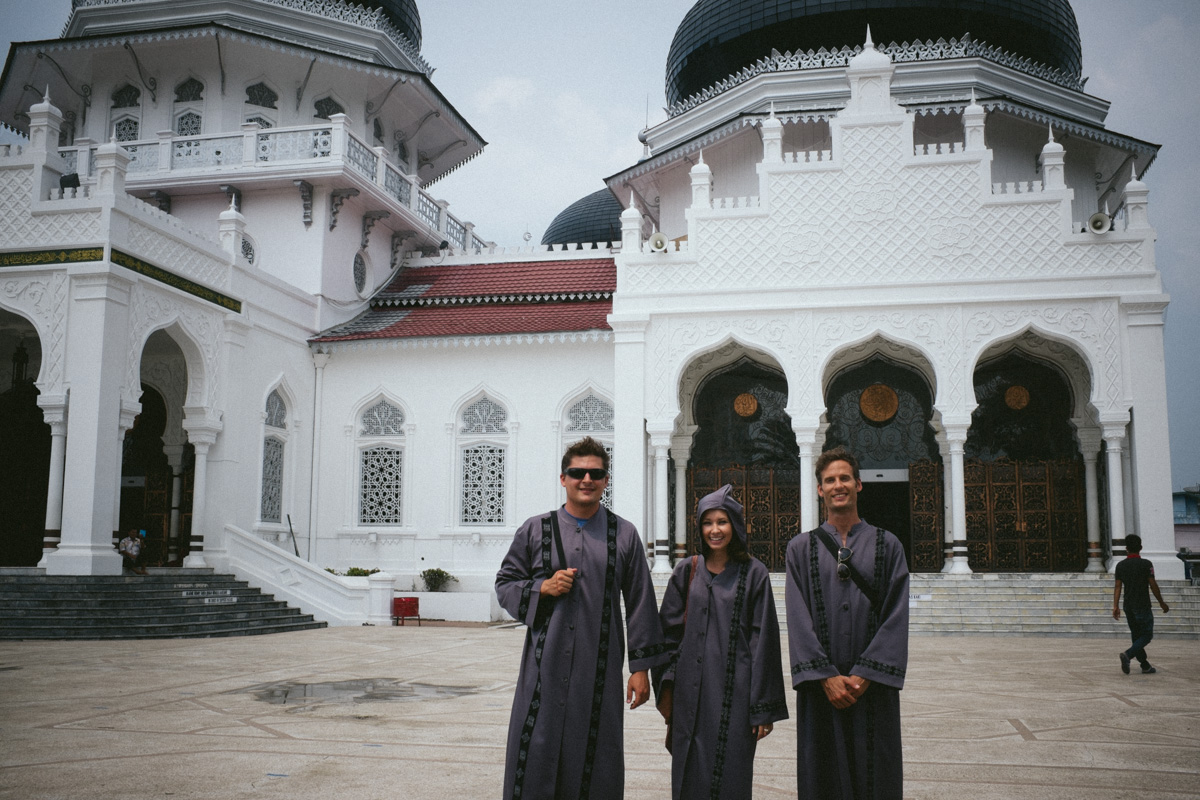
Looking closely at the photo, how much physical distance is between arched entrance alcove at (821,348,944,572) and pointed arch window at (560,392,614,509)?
370cm

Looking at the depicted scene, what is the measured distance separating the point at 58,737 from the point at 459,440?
40.5 ft

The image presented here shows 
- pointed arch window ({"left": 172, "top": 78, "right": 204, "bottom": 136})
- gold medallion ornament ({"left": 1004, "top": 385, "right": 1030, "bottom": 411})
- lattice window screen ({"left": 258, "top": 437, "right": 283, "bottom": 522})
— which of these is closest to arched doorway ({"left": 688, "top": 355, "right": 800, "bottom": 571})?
gold medallion ornament ({"left": 1004, "top": 385, "right": 1030, "bottom": 411})

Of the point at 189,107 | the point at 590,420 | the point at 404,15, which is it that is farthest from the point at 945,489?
the point at 189,107

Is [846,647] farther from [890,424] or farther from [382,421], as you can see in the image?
[382,421]

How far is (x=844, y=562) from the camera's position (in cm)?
384

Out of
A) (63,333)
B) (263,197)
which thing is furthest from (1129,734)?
(263,197)

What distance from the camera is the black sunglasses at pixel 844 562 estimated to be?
3814 mm

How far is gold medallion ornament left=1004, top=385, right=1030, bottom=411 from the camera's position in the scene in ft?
55.4

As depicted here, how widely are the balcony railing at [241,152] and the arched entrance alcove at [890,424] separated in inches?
380

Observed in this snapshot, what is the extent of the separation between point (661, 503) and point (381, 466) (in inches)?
215

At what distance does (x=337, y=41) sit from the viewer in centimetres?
2055

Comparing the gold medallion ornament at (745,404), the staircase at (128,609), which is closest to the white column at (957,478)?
the gold medallion ornament at (745,404)

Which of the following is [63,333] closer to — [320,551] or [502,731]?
[320,551]

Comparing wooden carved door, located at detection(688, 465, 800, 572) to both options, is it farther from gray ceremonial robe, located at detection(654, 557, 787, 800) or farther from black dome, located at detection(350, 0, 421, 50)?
gray ceremonial robe, located at detection(654, 557, 787, 800)
